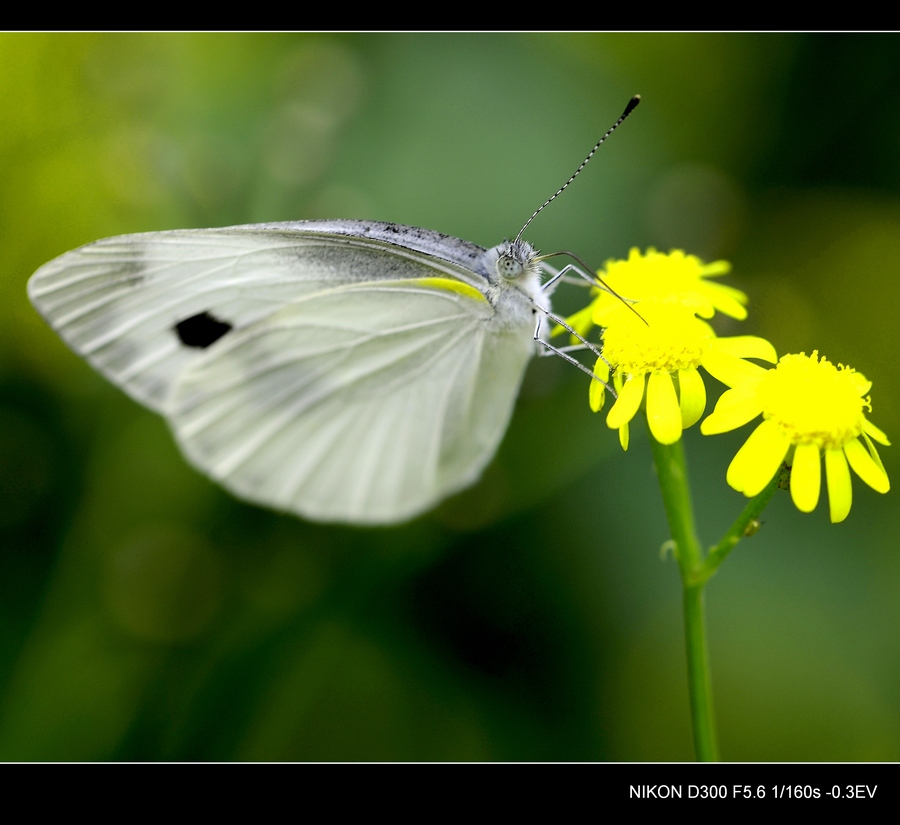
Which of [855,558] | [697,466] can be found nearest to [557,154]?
[697,466]

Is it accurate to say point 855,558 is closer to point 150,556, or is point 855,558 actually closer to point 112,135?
point 150,556

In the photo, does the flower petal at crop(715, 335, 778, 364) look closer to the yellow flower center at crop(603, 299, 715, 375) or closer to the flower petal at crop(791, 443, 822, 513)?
the yellow flower center at crop(603, 299, 715, 375)

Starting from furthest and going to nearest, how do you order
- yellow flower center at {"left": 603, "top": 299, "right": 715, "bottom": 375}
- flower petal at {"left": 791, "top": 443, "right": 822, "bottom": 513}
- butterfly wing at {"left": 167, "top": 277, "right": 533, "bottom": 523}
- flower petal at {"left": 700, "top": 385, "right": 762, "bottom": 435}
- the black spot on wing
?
the black spot on wing, butterfly wing at {"left": 167, "top": 277, "right": 533, "bottom": 523}, yellow flower center at {"left": 603, "top": 299, "right": 715, "bottom": 375}, flower petal at {"left": 700, "top": 385, "right": 762, "bottom": 435}, flower petal at {"left": 791, "top": 443, "right": 822, "bottom": 513}

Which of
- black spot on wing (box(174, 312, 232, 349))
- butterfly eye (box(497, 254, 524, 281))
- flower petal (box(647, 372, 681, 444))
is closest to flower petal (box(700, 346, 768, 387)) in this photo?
flower petal (box(647, 372, 681, 444))

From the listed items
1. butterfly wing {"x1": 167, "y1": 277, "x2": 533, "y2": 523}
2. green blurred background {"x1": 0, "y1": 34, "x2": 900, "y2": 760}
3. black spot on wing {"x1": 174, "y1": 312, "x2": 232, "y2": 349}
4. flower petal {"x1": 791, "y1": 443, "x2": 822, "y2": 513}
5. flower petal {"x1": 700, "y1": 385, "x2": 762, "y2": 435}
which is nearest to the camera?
flower petal {"x1": 791, "y1": 443, "x2": 822, "y2": 513}

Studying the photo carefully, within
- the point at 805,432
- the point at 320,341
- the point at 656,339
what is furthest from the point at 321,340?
the point at 805,432
